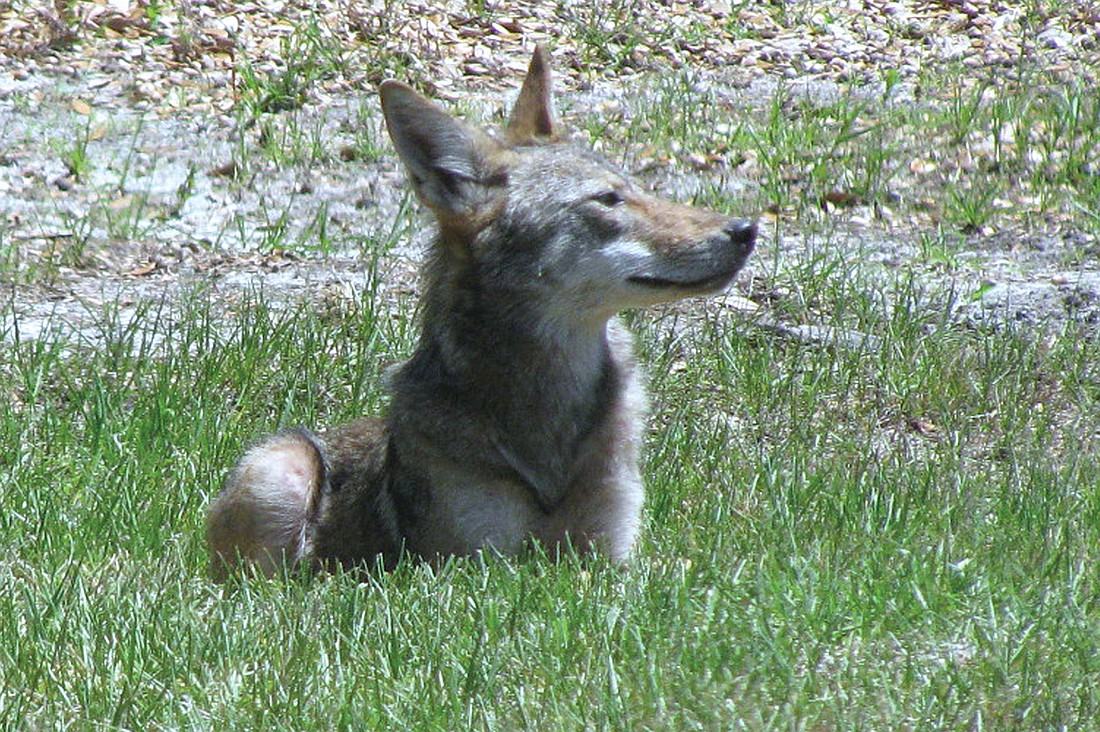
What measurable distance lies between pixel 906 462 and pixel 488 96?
19.6 feet

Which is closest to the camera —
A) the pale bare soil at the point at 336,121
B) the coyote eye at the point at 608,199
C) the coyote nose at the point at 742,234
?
→ the coyote nose at the point at 742,234

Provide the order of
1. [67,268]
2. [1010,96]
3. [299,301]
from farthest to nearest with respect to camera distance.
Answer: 1. [1010,96]
2. [67,268]
3. [299,301]

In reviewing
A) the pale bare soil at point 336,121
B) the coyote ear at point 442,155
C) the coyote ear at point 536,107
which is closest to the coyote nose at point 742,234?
the coyote ear at point 442,155

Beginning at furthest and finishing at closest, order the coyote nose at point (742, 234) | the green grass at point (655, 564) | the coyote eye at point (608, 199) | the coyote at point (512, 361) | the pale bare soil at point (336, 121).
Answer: the pale bare soil at point (336, 121) < the coyote eye at point (608, 199) < the coyote at point (512, 361) < the coyote nose at point (742, 234) < the green grass at point (655, 564)

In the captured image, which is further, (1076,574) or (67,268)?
(67,268)

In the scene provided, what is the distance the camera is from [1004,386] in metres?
6.93

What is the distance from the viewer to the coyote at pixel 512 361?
17.5 feet

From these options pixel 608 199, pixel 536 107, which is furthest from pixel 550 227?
pixel 536 107

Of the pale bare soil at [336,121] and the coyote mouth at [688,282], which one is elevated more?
the coyote mouth at [688,282]

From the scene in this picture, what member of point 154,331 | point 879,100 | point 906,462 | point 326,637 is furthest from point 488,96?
point 326,637

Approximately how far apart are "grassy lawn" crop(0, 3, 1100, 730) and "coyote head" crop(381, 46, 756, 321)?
3.09ft

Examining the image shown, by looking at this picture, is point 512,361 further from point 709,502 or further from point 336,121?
point 336,121

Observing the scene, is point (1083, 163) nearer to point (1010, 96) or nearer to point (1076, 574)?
point (1010, 96)

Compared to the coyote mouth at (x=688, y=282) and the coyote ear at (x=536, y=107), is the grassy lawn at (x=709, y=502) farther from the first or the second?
the coyote ear at (x=536, y=107)
